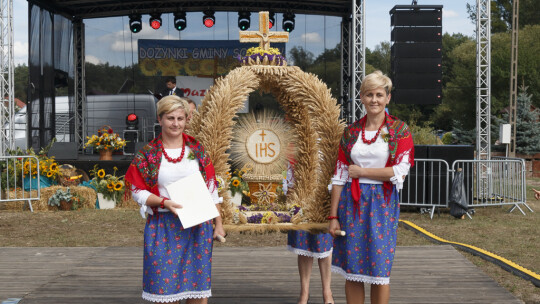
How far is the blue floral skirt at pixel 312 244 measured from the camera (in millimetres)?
3920

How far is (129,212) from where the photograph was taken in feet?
33.4

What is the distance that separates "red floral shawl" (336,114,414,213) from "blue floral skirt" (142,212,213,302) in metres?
0.86

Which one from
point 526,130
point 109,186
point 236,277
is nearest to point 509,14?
A: point 526,130

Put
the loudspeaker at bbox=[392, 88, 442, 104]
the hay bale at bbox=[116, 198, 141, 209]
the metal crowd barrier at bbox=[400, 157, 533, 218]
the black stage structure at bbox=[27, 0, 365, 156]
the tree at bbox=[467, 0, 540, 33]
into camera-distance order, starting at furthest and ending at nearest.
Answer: the tree at bbox=[467, 0, 540, 33] < the black stage structure at bbox=[27, 0, 365, 156] < the loudspeaker at bbox=[392, 88, 442, 104] < the hay bale at bbox=[116, 198, 141, 209] < the metal crowd barrier at bbox=[400, 157, 533, 218]

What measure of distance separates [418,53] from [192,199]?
9.83 metres

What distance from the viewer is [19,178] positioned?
10.7m

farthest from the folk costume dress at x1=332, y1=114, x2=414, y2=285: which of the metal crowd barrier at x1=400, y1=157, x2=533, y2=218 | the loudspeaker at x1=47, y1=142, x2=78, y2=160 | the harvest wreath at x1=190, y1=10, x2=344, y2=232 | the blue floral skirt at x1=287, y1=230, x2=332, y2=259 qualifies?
the loudspeaker at x1=47, y1=142, x2=78, y2=160

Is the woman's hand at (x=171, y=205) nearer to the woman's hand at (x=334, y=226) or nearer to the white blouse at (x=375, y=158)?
the woman's hand at (x=334, y=226)

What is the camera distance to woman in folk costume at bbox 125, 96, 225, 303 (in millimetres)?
3100

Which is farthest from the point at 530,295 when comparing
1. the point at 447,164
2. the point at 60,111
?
the point at 60,111

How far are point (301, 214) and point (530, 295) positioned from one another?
7.33 ft

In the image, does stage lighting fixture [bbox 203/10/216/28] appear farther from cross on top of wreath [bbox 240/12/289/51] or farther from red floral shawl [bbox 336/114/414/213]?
red floral shawl [bbox 336/114/414/213]

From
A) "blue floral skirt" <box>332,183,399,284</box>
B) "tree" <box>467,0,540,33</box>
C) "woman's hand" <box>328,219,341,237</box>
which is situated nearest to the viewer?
"blue floral skirt" <box>332,183,399,284</box>

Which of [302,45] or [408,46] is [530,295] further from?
[302,45]
